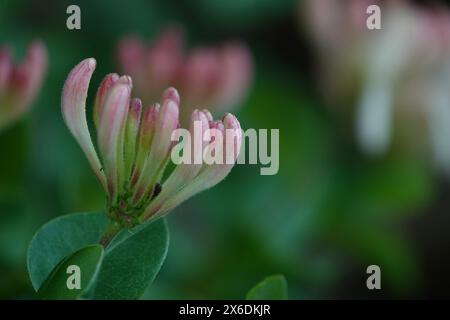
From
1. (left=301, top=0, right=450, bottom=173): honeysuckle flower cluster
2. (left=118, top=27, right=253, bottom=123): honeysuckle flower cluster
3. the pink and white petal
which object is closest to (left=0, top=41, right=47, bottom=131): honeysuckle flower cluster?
the pink and white petal

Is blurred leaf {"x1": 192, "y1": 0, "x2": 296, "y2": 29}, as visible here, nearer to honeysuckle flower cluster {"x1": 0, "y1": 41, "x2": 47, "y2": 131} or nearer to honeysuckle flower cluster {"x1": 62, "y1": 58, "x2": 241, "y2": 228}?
honeysuckle flower cluster {"x1": 0, "y1": 41, "x2": 47, "y2": 131}

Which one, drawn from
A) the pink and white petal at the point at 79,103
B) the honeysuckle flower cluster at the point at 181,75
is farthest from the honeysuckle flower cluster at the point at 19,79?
the honeysuckle flower cluster at the point at 181,75

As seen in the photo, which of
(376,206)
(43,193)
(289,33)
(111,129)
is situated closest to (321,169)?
(376,206)

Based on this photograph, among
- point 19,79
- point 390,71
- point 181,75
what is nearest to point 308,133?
point 390,71

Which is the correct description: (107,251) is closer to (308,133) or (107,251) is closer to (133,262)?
(133,262)

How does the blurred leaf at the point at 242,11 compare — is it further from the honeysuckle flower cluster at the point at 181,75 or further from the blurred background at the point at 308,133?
the honeysuckle flower cluster at the point at 181,75
